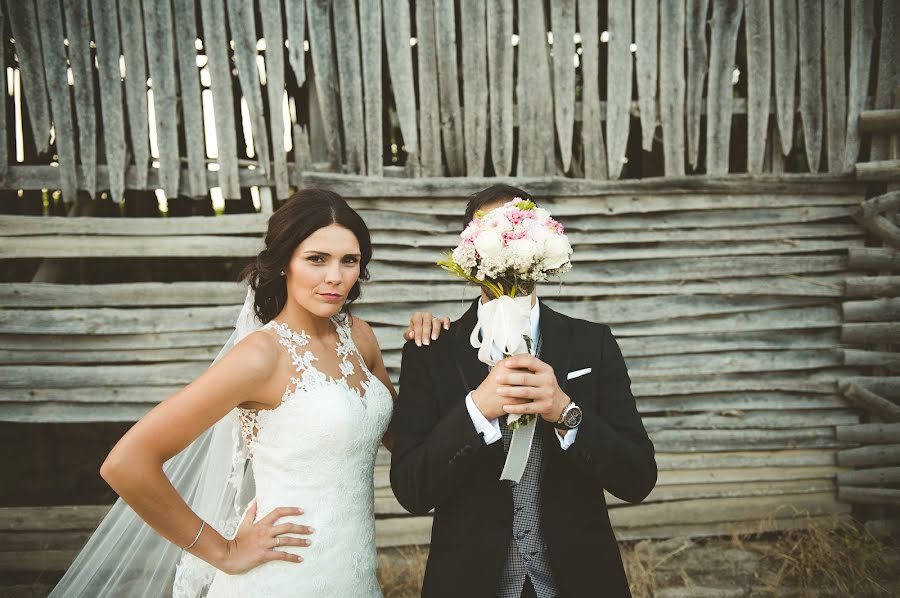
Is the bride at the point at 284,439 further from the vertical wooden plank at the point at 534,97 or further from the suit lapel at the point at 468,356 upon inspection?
the vertical wooden plank at the point at 534,97

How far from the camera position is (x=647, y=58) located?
15.1ft

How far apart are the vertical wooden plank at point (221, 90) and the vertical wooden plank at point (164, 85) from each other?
25 centimetres

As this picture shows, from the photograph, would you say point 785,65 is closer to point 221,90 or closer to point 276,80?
point 276,80

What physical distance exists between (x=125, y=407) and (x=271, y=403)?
272 centimetres

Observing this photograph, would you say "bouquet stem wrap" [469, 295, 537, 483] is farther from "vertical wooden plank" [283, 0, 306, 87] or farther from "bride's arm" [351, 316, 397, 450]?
"vertical wooden plank" [283, 0, 306, 87]

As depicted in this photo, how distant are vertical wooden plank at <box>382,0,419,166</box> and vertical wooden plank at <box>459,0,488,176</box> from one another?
0.39m

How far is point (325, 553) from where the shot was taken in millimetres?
2457

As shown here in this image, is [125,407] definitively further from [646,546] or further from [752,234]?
[752,234]

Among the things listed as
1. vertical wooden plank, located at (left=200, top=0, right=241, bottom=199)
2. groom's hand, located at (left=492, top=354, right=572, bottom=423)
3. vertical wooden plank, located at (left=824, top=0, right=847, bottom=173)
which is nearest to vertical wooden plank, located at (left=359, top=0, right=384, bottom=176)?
vertical wooden plank, located at (left=200, top=0, right=241, bottom=199)

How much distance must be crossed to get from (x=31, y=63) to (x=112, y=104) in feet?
1.92

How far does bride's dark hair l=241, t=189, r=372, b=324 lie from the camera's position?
8.17 feet

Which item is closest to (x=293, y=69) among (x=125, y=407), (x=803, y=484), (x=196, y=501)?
(x=125, y=407)

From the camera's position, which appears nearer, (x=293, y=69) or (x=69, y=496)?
(x=293, y=69)

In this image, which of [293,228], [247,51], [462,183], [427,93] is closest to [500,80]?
[427,93]
